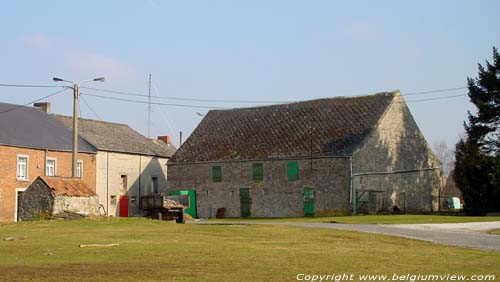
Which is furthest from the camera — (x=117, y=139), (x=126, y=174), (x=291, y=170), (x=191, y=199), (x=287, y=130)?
(x=117, y=139)

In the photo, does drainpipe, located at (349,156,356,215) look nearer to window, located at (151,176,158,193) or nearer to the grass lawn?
window, located at (151,176,158,193)

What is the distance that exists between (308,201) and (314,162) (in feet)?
9.66

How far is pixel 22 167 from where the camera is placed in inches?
2105

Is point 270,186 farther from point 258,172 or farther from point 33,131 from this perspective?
point 33,131

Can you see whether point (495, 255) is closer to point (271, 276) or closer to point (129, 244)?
point (271, 276)

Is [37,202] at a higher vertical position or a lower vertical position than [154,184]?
lower

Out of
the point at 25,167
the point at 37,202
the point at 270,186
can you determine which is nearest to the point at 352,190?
the point at 270,186

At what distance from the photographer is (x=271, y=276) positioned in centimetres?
1512

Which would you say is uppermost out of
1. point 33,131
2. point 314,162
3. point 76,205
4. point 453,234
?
point 33,131

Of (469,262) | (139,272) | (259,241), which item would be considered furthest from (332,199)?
(139,272)

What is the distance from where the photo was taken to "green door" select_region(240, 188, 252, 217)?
58803 millimetres

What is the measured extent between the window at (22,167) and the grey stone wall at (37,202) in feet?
42.1

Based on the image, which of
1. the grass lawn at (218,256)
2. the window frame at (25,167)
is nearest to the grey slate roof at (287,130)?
the window frame at (25,167)

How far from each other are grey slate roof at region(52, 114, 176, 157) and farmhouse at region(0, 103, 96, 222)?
7.04 ft
